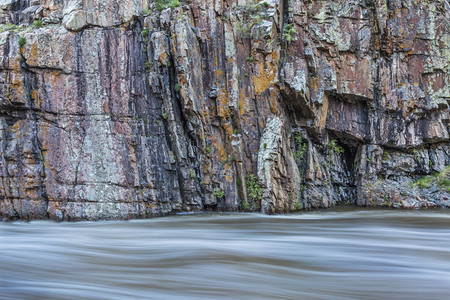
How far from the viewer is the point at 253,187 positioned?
14125 millimetres

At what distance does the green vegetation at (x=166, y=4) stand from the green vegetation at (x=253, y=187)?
296 inches

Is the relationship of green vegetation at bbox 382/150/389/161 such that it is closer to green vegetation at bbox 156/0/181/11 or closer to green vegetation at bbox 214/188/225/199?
green vegetation at bbox 214/188/225/199

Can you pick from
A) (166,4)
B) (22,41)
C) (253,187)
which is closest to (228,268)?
(253,187)

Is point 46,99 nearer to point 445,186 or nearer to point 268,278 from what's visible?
point 268,278

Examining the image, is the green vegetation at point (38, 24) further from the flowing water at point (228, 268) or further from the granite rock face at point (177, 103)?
the flowing water at point (228, 268)

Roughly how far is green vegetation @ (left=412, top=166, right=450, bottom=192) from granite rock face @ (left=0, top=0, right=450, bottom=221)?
29 centimetres

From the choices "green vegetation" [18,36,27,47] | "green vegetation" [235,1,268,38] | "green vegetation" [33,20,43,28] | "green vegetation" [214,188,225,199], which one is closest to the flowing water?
"green vegetation" [214,188,225,199]

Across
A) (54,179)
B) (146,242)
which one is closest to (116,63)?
(54,179)

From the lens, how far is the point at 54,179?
13.1 meters

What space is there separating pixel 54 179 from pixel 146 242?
822 centimetres

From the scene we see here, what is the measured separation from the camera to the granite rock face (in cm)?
1323

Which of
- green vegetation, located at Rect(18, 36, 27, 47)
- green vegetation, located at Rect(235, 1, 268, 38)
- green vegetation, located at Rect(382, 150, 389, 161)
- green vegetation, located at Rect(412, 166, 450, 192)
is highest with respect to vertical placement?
green vegetation, located at Rect(235, 1, 268, 38)

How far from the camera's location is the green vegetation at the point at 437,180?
1625cm

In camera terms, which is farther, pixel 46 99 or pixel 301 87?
pixel 301 87
